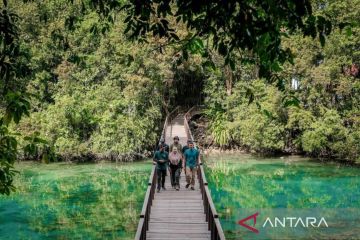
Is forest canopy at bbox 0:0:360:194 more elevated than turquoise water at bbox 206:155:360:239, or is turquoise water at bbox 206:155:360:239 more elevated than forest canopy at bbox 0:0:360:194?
forest canopy at bbox 0:0:360:194

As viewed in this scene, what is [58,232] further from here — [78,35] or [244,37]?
[78,35]

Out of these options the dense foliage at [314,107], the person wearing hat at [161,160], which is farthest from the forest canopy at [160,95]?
the person wearing hat at [161,160]

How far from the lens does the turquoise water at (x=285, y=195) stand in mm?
15422

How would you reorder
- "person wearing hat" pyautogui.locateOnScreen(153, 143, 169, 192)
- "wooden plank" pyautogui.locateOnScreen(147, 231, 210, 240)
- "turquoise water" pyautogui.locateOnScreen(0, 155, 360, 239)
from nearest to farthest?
"wooden plank" pyautogui.locateOnScreen(147, 231, 210, 240) < "person wearing hat" pyautogui.locateOnScreen(153, 143, 169, 192) < "turquoise water" pyautogui.locateOnScreen(0, 155, 360, 239)

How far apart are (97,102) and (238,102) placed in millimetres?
9985

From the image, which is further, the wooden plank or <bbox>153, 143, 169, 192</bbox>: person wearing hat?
<bbox>153, 143, 169, 192</bbox>: person wearing hat

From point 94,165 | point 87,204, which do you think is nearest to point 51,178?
point 94,165

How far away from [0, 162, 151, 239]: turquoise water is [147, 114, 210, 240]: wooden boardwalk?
150 inches

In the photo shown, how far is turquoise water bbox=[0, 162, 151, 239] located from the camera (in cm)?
1606

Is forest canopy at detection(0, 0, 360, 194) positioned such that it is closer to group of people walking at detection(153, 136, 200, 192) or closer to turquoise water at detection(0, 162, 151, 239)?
turquoise water at detection(0, 162, 151, 239)

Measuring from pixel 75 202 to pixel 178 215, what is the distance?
10.9 meters

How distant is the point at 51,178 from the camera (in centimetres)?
2511

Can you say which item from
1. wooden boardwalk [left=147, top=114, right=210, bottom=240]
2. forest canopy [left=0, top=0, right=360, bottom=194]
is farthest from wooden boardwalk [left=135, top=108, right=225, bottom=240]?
forest canopy [left=0, top=0, right=360, bottom=194]

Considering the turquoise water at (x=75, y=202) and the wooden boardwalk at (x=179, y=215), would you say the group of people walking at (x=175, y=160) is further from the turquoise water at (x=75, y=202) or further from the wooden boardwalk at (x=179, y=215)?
the turquoise water at (x=75, y=202)
